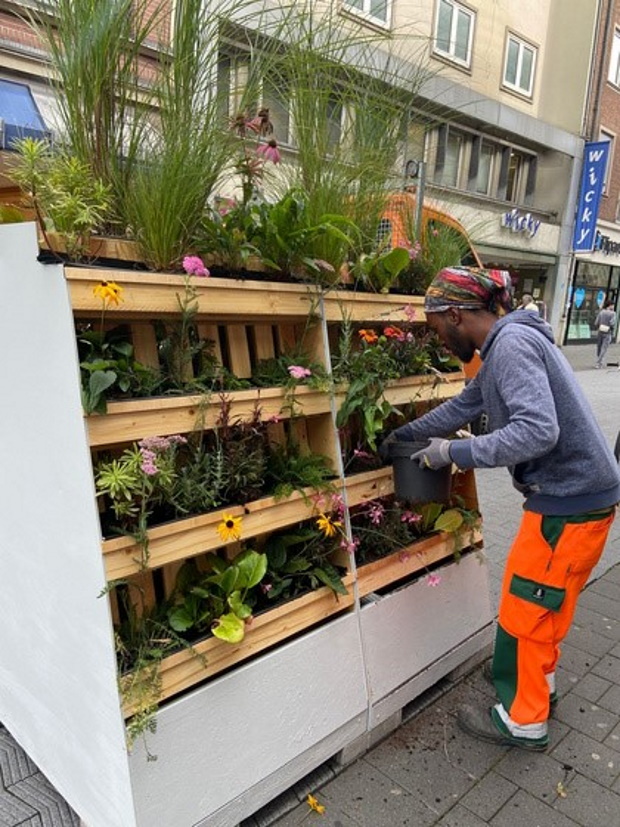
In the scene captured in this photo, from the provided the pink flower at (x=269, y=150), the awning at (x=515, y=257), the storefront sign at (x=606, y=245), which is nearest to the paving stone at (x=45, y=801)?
the pink flower at (x=269, y=150)

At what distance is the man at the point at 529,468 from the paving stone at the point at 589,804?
0.62ft

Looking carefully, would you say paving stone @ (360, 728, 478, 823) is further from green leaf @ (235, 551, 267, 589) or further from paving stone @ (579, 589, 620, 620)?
paving stone @ (579, 589, 620, 620)

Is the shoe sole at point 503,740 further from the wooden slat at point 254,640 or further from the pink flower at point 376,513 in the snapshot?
the pink flower at point 376,513

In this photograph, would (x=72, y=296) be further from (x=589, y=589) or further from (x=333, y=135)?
(x=589, y=589)

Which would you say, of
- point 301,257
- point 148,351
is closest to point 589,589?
point 301,257

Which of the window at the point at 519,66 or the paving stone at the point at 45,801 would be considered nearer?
the paving stone at the point at 45,801

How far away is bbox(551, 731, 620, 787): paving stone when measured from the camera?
7.35 feet

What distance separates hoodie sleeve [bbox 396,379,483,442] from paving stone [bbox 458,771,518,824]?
51.1 inches

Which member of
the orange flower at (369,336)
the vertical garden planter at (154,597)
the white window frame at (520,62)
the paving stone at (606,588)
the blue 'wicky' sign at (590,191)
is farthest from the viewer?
the blue 'wicky' sign at (590,191)

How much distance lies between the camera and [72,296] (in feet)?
4.80

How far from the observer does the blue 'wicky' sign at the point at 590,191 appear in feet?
56.8

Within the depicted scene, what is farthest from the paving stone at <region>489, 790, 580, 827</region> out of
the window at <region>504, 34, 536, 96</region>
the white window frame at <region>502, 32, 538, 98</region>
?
the window at <region>504, 34, 536, 96</region>

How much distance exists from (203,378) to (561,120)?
19.8 m

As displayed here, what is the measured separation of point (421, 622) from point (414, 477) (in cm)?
72
